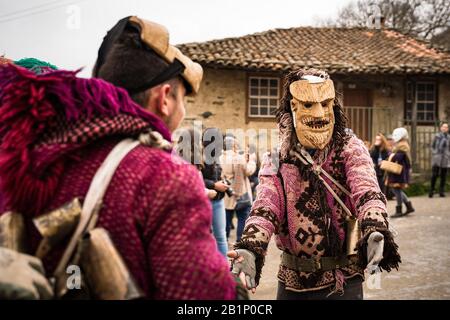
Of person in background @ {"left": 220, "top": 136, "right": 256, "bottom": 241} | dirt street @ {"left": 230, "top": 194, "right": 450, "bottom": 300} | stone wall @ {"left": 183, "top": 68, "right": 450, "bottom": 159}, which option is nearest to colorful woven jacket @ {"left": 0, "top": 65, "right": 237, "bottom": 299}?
dirt street @ {"left": 230, "top": 194, "right": 450, "bottom": 300}

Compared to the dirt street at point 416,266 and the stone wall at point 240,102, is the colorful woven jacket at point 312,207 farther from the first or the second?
the stone wall at point 240,102

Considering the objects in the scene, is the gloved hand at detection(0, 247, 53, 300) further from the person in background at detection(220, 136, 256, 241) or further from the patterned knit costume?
the person in background at detection(220, 136, 256, 241)

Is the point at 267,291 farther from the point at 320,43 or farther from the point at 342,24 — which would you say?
the point at 342,24

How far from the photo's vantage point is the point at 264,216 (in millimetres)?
2574

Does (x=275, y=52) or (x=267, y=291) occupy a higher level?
(x=275, y=52)

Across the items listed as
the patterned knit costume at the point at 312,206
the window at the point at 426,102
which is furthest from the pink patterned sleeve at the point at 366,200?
the window at the point at 426,102

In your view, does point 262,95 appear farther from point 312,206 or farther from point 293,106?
point 312,206

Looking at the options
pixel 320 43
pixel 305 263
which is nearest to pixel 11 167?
pixel 305 263

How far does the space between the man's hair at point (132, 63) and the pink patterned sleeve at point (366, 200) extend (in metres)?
1.35

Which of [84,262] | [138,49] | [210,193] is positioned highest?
[138,49]

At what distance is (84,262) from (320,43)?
57.4 ft

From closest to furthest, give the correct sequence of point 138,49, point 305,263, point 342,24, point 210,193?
point 138,49, point 305,263, point 210,193, point 342,24

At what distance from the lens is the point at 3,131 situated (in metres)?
1.32

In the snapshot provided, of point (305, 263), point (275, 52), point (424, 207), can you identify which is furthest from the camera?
point (275, 52)
